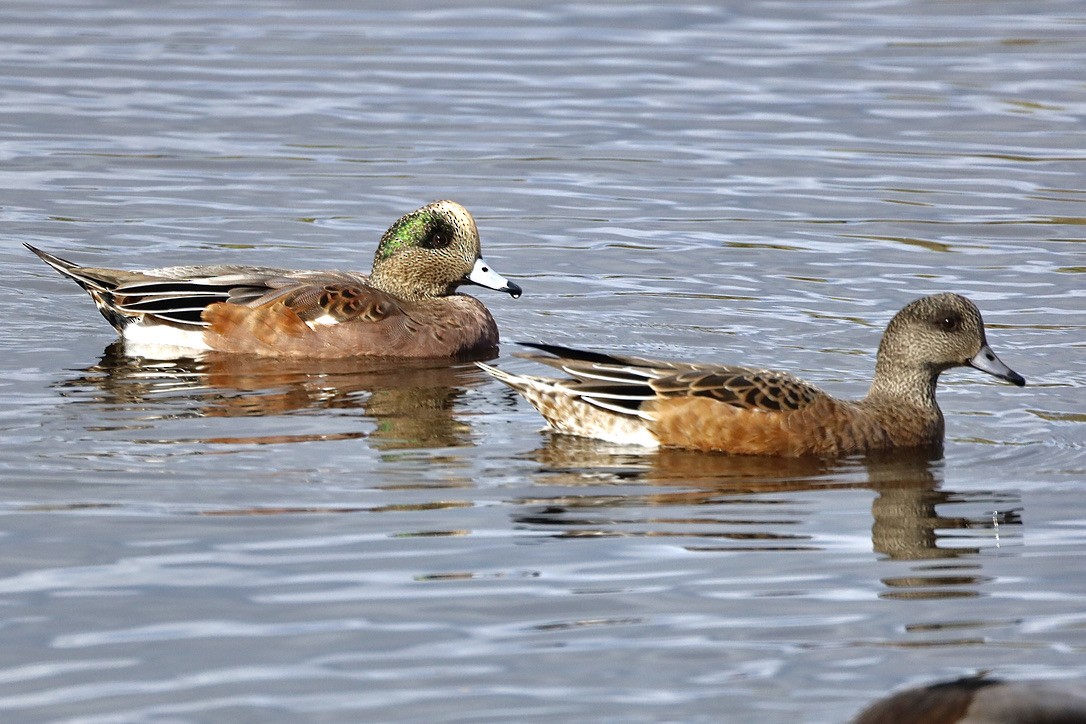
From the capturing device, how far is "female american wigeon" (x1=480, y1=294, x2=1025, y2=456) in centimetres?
888

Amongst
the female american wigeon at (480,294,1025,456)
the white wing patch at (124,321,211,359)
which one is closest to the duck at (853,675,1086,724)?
the female american wigeon at (480,294,1025,456)

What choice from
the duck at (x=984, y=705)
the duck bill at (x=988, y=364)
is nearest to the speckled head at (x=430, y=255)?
the duck bill at (x=988, y=364)

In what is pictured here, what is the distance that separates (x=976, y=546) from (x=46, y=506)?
359 cm

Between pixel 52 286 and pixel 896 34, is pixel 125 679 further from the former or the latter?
pixel 896 34

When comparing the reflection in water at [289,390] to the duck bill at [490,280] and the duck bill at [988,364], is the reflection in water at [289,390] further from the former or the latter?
the duck bill at [988,364]

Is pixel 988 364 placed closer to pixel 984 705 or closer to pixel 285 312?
pixel 285 312

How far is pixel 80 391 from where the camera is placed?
9977 mm

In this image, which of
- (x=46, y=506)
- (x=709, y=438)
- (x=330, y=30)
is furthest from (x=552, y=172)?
(x=46, y=506)

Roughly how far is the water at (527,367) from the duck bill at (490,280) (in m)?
0.37

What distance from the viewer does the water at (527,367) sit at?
240 inches

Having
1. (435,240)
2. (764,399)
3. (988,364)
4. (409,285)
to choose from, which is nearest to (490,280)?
(435,240)

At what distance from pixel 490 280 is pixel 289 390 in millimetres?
1913

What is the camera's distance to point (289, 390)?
10.3 m

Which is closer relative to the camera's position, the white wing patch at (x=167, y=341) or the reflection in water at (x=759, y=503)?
the reflection in water at (x=759, y=503)
